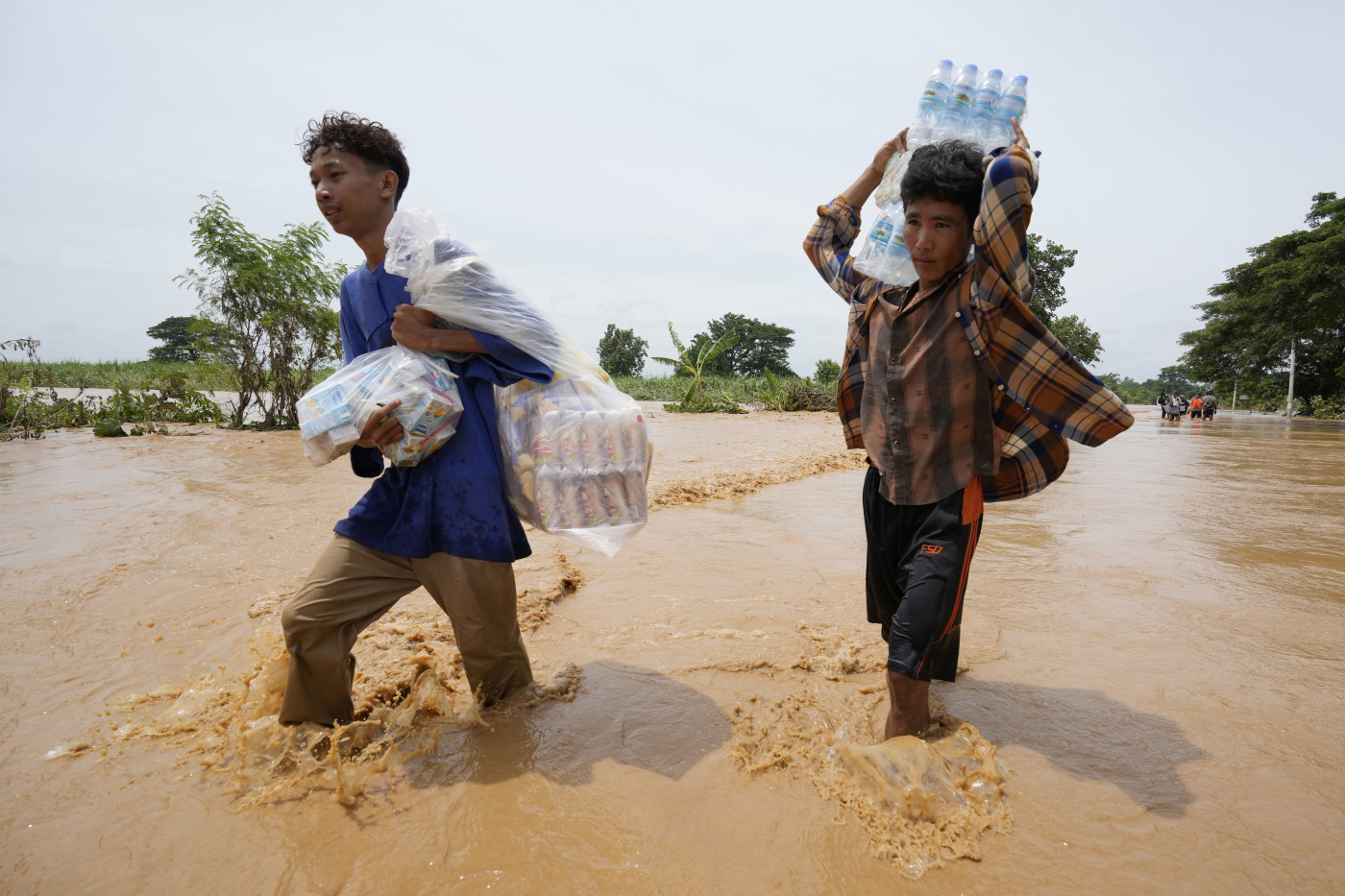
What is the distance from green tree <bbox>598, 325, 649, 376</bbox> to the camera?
133ft

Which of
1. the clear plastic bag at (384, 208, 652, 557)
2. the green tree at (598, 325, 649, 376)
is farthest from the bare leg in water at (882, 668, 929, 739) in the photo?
the green tree at (598, 325, 649, 376)

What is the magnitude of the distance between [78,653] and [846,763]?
9.29ft

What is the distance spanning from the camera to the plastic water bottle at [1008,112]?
84.0 inches

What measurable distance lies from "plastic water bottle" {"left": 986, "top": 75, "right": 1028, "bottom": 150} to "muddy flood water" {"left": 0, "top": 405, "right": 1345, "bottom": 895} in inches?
67.4

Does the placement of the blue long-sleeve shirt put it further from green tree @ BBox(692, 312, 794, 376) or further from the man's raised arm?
green tree @ BBox(692, 312, 794, 376)

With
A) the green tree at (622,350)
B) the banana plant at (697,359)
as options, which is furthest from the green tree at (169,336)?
the banana plant at (697,359)

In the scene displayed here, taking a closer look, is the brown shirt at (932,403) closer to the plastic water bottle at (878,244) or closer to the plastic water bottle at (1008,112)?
the plastic water bottle at (878,244)

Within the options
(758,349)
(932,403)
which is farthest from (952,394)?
(758,349)

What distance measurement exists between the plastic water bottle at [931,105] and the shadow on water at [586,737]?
1.89m

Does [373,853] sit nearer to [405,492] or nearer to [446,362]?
[405,492]

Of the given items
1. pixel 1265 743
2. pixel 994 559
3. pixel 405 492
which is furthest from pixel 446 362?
pixel 994 559

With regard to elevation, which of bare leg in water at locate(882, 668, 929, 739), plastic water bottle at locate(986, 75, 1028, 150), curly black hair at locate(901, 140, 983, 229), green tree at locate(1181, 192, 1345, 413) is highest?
green tree at locate(1181, 192, 1345, 413)

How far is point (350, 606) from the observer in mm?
2041

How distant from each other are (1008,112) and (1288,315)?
2996 centimetres
